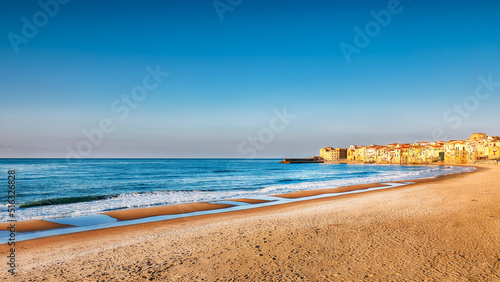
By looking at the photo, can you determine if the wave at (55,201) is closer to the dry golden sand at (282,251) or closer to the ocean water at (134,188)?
the ocean water at (134,188)

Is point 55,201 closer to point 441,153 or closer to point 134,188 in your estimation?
point 134,188

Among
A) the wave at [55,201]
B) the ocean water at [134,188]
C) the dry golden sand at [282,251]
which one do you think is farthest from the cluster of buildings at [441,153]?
the wave at [55,201]

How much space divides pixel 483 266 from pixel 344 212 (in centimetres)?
648

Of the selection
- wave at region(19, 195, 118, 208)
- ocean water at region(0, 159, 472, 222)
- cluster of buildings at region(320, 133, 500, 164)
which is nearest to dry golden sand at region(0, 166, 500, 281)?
ocean water at region(0, 159, 472, 222)

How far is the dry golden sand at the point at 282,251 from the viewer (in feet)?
18.3

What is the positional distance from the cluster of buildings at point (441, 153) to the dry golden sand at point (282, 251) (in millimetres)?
111718

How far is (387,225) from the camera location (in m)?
9.41

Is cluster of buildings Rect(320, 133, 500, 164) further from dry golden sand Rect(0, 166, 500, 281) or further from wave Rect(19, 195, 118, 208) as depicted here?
wave Rect(19, 195, 118, 208)

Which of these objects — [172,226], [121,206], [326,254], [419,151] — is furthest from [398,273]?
[419,151]

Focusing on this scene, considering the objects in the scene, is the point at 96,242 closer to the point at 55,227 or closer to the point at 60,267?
the point at 60,267

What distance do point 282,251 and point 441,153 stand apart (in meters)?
130

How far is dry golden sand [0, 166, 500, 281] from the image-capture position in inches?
219

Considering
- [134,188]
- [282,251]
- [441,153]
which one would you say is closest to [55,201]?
[134,188]

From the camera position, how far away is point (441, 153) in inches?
4483
